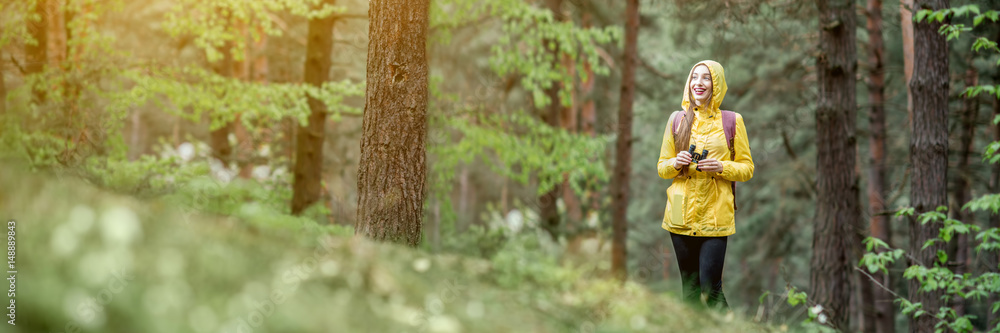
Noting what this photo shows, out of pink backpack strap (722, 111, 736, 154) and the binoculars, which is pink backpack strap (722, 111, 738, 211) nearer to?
pink backpack strap (722, 111, 736, 154)

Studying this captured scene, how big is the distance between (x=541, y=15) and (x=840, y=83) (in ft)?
14.8

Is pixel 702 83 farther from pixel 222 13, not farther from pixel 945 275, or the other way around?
pixel 222 13

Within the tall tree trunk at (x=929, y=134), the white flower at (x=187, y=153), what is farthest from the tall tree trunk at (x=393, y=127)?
the white flower at (x=187, y=153)

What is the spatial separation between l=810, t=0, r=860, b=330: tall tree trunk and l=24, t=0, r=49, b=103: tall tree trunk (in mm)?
10648

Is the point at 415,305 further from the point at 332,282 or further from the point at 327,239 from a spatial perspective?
the point at 327,239

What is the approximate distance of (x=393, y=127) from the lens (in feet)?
15.0

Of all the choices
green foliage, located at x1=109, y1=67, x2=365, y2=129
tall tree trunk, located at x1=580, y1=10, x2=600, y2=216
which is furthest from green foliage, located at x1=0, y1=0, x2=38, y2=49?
tall tree trunk, located at x1=580, y1=10, x2=600, y2=216

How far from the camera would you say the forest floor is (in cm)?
213

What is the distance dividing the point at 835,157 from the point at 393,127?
5.96m

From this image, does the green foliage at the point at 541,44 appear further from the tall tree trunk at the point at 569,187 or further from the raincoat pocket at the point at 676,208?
the tall tree trunk at the point at 569,187

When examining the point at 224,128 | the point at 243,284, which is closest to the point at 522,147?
the point at 224,128

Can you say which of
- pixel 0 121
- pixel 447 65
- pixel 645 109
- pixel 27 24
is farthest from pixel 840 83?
pixel 447 65

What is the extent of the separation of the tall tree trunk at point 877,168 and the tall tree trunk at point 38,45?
1476cm

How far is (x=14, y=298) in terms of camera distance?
6.98 feet
